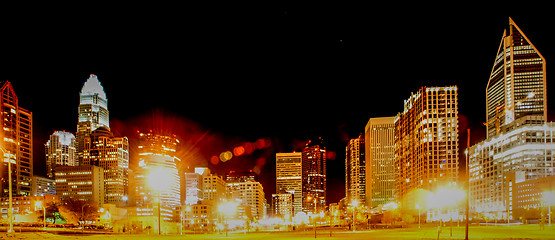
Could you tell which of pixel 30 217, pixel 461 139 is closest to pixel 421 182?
pixel 461 139

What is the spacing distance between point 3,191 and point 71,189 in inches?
1243

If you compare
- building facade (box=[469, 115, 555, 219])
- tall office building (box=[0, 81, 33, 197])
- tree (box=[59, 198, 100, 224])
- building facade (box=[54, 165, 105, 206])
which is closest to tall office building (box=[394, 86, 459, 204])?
building facade (box=[469, 115, 555, 219])

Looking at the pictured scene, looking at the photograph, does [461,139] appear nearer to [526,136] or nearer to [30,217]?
[526,136]

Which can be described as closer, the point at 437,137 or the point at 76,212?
the point at 76,212

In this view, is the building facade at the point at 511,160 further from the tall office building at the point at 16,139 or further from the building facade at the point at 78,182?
the tall office building at the point at 16,139

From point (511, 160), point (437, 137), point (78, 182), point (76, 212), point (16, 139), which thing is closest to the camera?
point (76, 212)

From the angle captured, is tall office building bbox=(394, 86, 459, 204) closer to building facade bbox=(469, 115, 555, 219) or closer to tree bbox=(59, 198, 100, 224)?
building facade bbox=(469, 115, 555, 219)

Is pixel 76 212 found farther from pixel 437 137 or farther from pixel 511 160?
pixel 511 160

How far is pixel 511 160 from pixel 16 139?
17840cm

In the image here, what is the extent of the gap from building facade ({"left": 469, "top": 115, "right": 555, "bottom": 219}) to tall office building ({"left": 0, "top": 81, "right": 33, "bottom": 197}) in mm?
157241

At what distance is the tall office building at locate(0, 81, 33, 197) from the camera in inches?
6555

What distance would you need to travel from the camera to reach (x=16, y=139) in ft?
584

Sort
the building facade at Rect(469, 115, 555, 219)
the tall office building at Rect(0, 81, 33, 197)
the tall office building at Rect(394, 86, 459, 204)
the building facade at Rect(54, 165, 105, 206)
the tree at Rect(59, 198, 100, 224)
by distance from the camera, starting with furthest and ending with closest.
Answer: the building facade at Rect(54, 165, 105, 206)
the tall office building at Rect(0, 81, 33, 197)
the tall office building at Rect(394, 86, 459, 204)
the building facade at Rect(469, 115, 555, 219)
the tree at Rect(59, 198, 100, 224)

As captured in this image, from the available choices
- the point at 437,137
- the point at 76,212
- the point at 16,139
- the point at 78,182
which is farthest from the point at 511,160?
the point at 16,139
